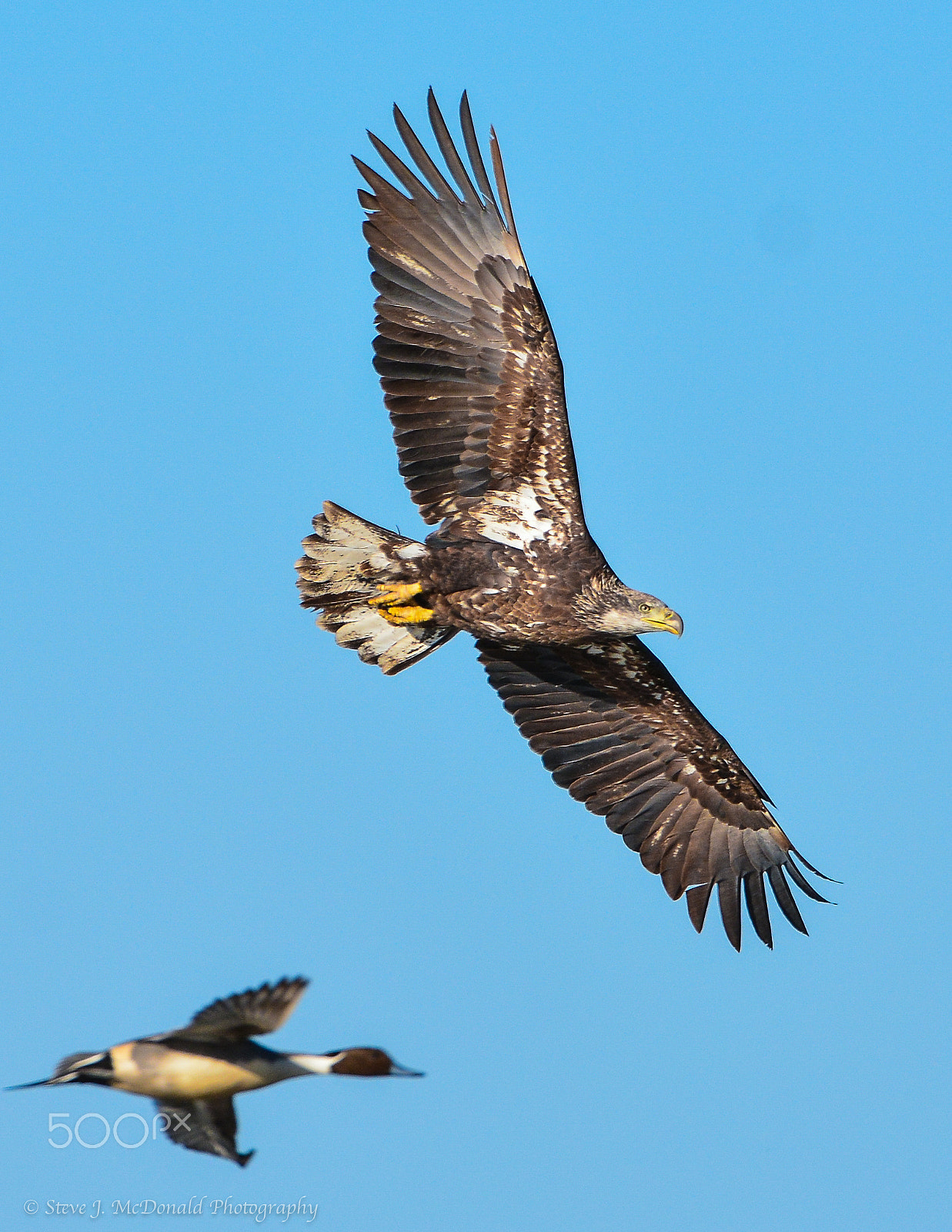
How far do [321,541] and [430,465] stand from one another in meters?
0.93

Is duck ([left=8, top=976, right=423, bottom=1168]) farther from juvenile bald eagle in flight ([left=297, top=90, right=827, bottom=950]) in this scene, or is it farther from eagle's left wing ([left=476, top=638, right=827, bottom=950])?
eagle's left wing ([left=476, top=638, right=827, bottom=950])

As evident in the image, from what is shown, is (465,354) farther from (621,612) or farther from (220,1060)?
(220,1060)

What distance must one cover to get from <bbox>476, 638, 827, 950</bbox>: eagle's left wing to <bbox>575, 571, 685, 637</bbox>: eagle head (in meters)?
1.34

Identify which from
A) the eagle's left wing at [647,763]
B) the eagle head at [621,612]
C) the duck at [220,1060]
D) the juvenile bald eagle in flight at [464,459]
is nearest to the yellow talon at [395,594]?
the juvenile bald eagle in flight at [464,459]

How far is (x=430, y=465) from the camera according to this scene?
11180 millimetres

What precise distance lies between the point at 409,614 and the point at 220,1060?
448cm

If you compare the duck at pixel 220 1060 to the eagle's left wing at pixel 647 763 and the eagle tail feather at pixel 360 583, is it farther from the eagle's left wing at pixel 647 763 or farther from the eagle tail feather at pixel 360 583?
the eagle's left wing at pixel 647 763

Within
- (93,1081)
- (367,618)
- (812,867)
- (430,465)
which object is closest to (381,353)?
(430,465)

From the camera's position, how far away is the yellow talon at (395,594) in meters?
11.1

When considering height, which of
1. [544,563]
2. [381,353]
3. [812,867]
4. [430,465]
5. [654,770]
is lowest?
[812,867]

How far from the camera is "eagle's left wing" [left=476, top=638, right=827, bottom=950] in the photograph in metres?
12.3

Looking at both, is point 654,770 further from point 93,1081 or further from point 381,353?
point 93,1081

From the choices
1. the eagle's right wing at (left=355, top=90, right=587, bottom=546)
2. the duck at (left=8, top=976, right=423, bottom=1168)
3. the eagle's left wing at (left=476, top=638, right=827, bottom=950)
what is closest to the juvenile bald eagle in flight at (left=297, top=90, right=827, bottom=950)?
the eagle's right wing at (left=355, top=90, right=587, bottom=546)

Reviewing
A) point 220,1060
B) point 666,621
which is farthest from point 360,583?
point 220,1060
